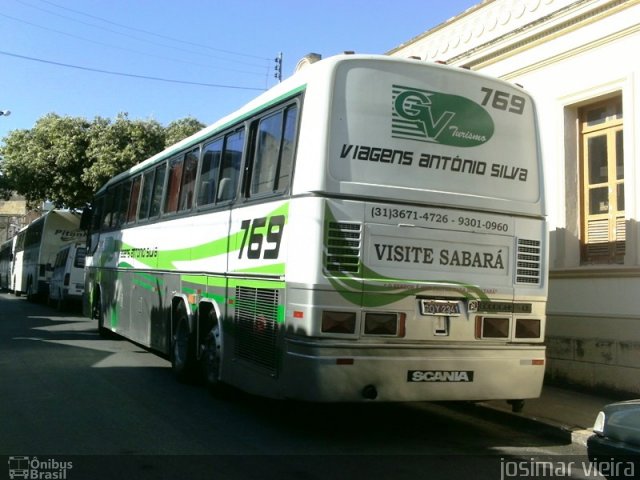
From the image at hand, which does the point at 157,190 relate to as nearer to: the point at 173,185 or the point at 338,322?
the point at 173,185

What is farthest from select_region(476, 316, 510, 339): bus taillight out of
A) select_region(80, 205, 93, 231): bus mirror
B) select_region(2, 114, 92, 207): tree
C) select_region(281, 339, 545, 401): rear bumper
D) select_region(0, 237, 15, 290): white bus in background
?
select_region(0, 237, 15, 290): white bus in background

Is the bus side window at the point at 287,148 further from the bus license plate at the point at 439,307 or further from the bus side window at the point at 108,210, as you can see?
the bus side window at the point at 108,210

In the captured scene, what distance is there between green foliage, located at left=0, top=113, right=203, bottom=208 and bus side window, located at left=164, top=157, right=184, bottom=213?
1559 cm

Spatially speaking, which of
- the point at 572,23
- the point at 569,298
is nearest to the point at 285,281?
the point at 569,298

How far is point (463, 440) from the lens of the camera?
22.3 ft

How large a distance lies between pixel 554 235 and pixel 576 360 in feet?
6.14

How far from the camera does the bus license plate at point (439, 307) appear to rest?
6266 millimetres

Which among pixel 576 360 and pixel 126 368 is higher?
pixel 576 360

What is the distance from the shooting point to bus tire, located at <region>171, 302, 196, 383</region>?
9031 mm

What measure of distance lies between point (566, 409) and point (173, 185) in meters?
6.38

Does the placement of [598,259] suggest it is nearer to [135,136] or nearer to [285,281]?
[285,281]

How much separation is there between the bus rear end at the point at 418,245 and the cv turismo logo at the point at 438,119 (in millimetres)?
11

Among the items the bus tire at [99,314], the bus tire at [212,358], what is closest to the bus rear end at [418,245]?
the bus tire at [212,358]

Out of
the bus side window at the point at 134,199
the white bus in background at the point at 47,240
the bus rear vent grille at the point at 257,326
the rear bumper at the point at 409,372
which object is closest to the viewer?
the rear bumper at the point at 409,372
